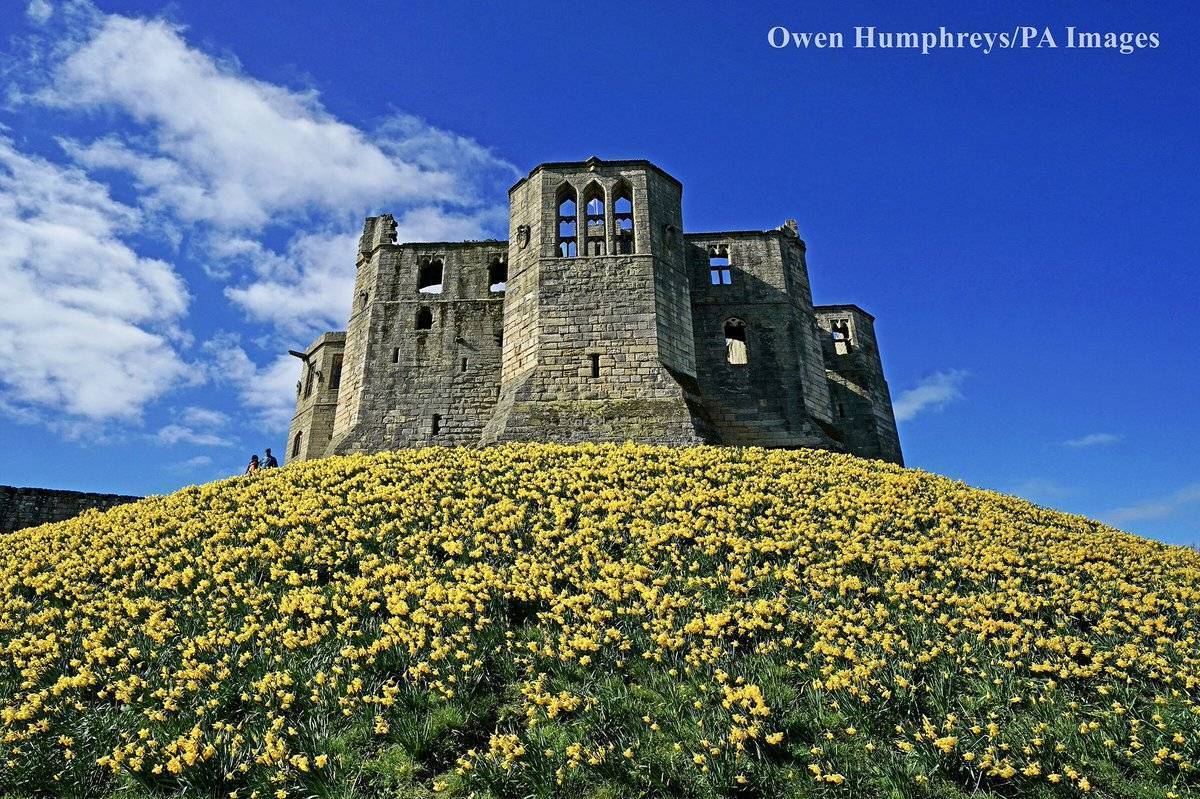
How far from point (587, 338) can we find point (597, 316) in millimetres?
726

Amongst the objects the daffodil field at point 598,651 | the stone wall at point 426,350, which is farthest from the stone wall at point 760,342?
the daffodil field at point 598,651

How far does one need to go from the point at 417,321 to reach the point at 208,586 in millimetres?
14533

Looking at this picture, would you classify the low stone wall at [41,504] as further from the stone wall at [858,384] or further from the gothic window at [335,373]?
the stone wall at [858,384]

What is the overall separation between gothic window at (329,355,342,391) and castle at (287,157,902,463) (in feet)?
0.25

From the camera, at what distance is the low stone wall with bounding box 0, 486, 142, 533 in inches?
772

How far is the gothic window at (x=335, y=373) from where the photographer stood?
27844mm

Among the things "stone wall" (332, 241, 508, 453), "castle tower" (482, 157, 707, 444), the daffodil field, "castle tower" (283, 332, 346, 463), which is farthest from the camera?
"castle tower" (283, 332, 346, 463)

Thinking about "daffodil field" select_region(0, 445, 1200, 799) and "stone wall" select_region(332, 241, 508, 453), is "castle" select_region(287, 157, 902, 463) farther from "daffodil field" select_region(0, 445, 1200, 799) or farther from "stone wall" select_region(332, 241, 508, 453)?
"daffodil field" select_region(0, 445, 1200, 799)

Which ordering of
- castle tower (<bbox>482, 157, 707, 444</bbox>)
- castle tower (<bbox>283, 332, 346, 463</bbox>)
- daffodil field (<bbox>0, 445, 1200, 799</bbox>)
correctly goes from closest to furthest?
daffodil field (<bbox>0, 445, 1200, 799</bbox>) < castle tower (<bbox>482, 157, 707, 444</bbox>) < castle tower (<bbox>283, 332, 346, 463</bbox>)

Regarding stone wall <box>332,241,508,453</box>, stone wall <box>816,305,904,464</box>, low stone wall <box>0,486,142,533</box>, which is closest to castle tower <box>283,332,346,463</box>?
stone wall <box>332,241,508,453</box>

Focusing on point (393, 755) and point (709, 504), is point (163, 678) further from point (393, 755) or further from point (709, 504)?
point (709, 504)

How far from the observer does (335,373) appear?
2802cm

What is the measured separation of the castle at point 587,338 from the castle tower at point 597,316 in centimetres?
4

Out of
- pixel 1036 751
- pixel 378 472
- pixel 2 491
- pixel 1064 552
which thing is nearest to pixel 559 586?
pixel 1036 751
